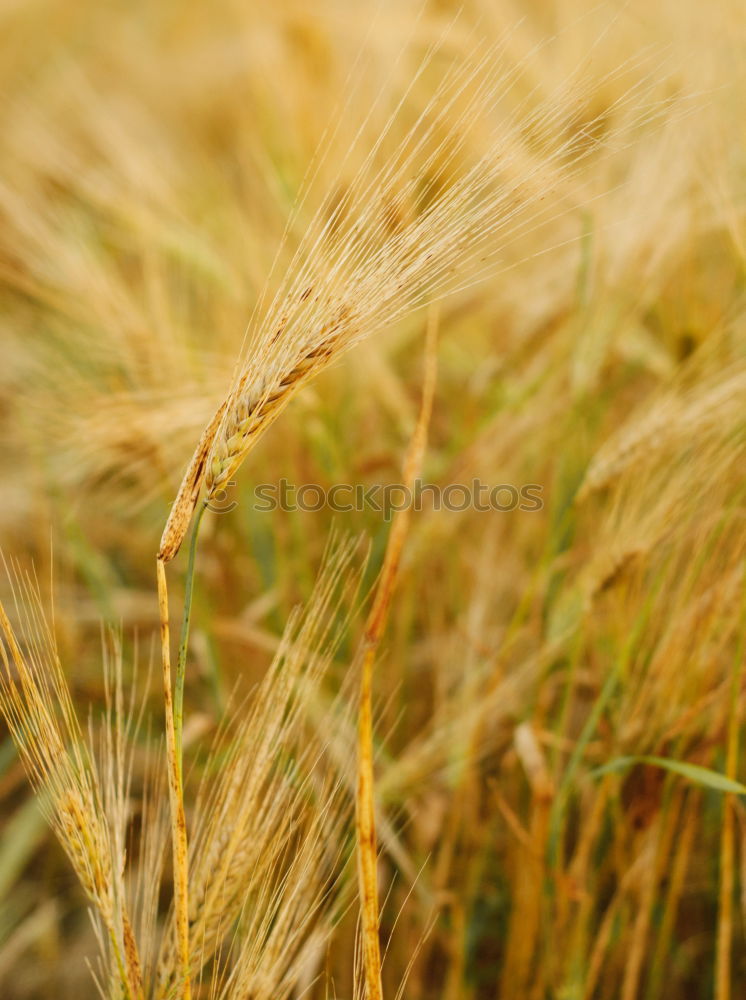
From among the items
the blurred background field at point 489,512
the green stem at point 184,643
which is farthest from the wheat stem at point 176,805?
the blurred background field at point 489,512

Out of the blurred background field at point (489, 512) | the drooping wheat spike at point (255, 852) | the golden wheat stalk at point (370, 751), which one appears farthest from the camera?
the blurred background field at point (489, 512)

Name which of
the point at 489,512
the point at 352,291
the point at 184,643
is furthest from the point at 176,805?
the point at 489,512

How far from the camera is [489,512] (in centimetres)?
99

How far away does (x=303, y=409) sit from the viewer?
80 centimetres

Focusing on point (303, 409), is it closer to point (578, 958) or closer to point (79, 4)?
point (578, 958)

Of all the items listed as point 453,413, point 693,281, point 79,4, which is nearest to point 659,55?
point 693,281

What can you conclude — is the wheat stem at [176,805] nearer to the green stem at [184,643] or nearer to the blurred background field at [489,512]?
the green stem at [184,643]

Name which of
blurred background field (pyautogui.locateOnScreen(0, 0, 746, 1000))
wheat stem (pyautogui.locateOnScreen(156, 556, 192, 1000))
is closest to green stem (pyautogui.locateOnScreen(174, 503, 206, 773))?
wheat stem (pyautogui.locateOnScreen(156, 556, 192, 1000))

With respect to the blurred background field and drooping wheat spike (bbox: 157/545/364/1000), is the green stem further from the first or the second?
the blurred background field

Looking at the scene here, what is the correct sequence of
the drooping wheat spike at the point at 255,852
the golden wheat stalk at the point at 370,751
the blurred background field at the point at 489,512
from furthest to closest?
the blurred background field at the point at 489,512 → the drooping wheat spike at the point at 255,852 → the golden wheat stalk at the point at 370,751

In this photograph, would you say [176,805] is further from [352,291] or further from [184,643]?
[352,291]

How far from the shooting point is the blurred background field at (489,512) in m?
0.61

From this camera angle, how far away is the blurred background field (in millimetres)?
Result: 614

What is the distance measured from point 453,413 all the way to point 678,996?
73 cm
